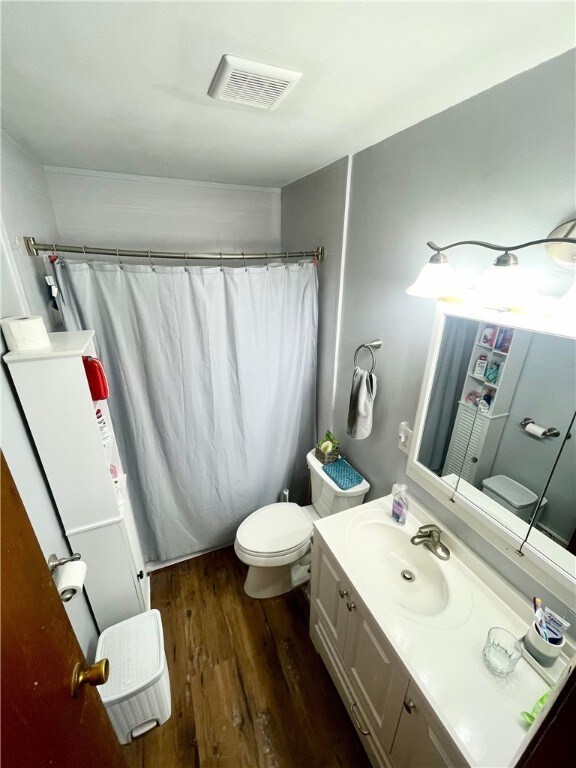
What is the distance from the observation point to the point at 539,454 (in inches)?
38.7

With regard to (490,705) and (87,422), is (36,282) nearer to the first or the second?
(87,422)

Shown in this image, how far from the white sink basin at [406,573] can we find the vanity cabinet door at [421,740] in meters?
0.21

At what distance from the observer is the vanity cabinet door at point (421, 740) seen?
2.62 ft

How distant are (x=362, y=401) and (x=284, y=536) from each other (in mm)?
898

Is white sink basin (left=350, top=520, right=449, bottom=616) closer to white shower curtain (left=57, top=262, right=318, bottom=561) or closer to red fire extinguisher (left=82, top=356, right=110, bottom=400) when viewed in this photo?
white shower curtain (left=57, top=262, right=318, bottom=561)

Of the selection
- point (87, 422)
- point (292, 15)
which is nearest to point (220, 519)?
point (87, 422)

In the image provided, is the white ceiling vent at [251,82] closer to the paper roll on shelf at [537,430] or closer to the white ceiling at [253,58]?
the white ceiling at [253,58]

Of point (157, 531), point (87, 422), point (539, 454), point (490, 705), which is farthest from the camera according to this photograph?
point (157, 531)

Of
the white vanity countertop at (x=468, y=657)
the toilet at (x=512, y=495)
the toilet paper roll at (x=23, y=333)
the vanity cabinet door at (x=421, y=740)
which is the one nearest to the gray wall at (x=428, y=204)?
the toilet at (x=512, y=495)

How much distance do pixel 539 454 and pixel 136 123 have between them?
5.87 feet

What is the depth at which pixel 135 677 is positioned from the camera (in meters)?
1.24

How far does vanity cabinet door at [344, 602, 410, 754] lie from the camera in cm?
99

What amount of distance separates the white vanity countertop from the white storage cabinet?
0.92m

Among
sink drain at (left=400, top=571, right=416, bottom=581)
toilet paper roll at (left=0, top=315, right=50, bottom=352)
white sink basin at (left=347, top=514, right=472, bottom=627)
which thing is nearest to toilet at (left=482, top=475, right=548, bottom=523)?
white sink basin at (left=347, top=514, right=472, bottom=627)
